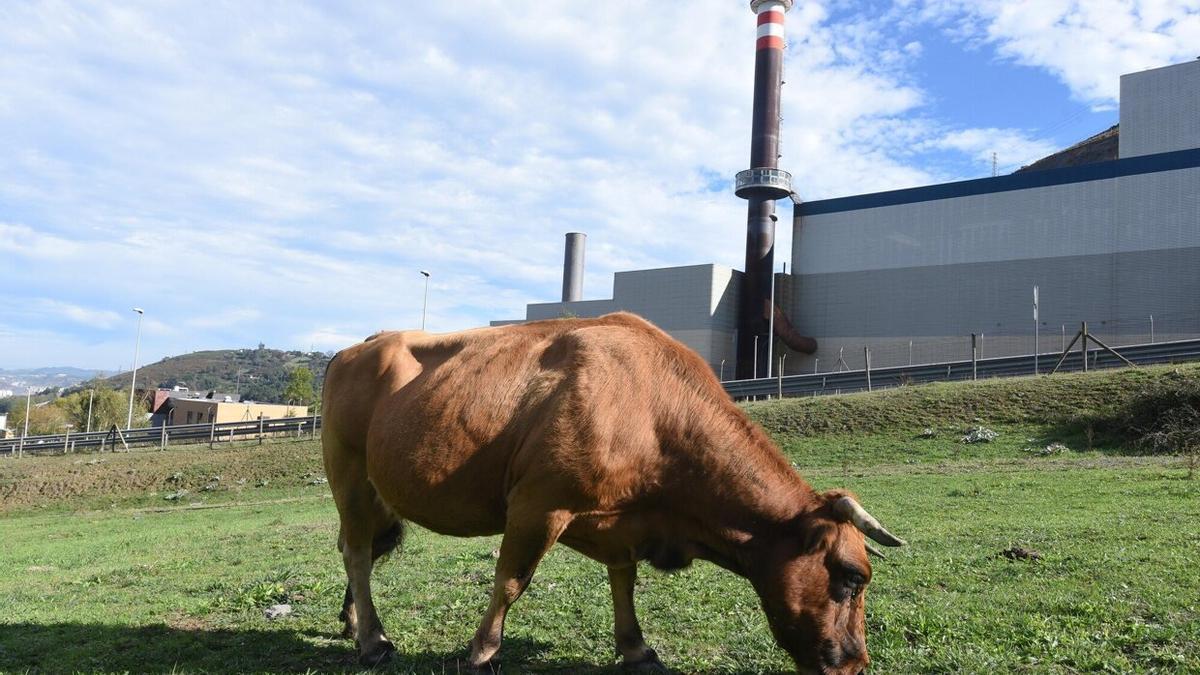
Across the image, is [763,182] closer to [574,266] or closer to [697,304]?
[697,304]

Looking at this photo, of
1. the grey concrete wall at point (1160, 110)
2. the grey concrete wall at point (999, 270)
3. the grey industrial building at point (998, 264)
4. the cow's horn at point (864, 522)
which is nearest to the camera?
the cow's horn at point (864, 522)

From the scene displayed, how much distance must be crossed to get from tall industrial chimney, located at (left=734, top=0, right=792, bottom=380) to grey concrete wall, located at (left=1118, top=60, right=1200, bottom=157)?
71.2ft

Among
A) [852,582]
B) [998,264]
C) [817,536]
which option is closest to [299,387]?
[998,264]

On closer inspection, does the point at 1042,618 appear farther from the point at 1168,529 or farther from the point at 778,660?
the point at 1168,529

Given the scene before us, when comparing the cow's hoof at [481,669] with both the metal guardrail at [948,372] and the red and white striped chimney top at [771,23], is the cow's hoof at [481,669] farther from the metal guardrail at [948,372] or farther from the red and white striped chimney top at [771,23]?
the red and white striped chimney top at [771,23]

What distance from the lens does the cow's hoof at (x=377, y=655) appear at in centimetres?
557

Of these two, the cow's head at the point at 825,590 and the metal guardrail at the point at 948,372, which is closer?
the cow's head at the point at 825,590

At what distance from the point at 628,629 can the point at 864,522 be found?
188 centimetres

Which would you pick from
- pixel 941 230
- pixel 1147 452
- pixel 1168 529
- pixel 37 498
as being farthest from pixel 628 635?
pixel 941 230

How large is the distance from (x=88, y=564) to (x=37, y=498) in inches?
801

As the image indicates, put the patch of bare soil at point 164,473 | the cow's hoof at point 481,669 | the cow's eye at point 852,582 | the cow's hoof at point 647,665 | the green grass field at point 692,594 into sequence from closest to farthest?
the cow's eye at point 852,582
the cow's hoof at point 481,669
the cow's hoof at point 647,665
the green grass field at point 692,594
the patch of bare soil at point 164,473

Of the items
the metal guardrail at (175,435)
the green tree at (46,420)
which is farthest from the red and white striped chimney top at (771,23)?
the green tree at (46,420)

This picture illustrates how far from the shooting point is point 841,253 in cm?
5678

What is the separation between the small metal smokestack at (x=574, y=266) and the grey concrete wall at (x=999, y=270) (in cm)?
1868
